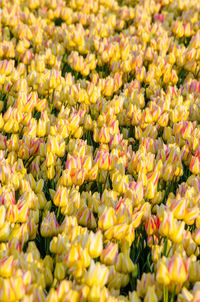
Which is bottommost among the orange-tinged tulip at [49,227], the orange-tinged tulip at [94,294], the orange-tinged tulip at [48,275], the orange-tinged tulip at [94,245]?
the orange-tinged tulip at [48,275]

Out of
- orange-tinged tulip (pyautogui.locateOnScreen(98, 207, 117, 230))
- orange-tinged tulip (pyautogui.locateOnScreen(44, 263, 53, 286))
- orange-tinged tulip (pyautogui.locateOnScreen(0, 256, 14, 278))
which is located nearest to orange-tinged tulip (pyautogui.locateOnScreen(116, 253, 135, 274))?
orange-tinged tulip (pyautogui.locateOnScreen(98, 207, 117, 230))

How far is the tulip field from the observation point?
1.56m

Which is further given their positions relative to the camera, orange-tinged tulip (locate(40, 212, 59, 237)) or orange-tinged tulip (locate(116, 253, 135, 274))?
orange-tinged tulip (locate(40, 212, 59, 237))

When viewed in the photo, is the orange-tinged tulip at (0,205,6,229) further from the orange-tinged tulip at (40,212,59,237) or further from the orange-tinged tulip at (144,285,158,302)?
the orange-tinged tulip at (144,285,158,302)

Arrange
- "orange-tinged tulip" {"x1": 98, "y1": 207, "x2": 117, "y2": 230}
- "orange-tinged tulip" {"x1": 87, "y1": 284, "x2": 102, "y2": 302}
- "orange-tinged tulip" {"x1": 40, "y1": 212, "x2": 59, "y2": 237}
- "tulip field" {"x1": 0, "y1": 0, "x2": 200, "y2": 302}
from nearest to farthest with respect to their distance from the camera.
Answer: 1. "orange-tinged tulip" {"x1": 87, "y1": 284, "x2": 102, "y2": 302}
2. "tulip field" {"x1": 0, "y1": 0, "x2": 200, "y2": 302}
3. "orange-tinged tulip" {"x1": 98, "y1": 207, "x2": 117, "y2": 230}
4. "orange-tinged tulip" {"x1": 40, "y1": 212, "x2": 59, "y2": 237}

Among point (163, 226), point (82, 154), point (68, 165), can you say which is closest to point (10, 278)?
point (163, 226)

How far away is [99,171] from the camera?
2342 mm

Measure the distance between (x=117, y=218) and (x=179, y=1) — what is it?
172 inches

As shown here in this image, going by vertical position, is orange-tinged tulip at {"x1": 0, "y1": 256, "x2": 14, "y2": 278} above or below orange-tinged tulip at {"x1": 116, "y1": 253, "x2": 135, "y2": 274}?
above

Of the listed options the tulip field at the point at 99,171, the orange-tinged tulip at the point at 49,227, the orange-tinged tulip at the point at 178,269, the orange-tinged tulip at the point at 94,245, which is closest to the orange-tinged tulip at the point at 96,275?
the tulip field at the point at 99,171

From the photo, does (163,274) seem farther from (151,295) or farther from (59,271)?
(59,271)

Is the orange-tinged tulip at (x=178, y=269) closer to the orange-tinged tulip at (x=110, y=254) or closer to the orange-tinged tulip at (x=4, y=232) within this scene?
the orange-tinged tulip at (x=110, y=254)

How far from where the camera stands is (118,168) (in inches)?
88.7

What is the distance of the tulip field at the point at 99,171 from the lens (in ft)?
5.13
